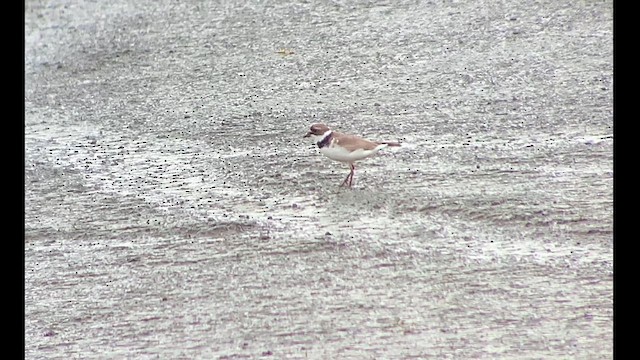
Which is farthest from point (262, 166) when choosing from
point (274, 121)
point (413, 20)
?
point (413, 20)

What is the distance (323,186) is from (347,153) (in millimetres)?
380

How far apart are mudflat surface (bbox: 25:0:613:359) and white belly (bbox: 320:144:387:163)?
245mm

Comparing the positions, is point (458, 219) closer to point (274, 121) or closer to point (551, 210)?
point (551, 210)

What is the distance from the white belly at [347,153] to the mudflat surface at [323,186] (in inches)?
9.6

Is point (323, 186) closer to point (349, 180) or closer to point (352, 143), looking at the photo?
point (349, 180)

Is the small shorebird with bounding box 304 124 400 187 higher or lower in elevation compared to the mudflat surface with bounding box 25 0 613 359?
higher

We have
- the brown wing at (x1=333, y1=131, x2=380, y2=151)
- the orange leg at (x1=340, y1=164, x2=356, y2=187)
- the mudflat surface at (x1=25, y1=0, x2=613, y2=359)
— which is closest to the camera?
the mudflat surface at (x1=25, y1=0, x2=613, y2=359)

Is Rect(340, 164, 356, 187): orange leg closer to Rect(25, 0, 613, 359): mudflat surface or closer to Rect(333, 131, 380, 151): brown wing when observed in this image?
Rect(25, 0, 613, 359): mudflat surface

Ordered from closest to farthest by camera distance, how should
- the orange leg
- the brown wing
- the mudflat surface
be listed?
the mudflat surface
the brown wing
the orange leg

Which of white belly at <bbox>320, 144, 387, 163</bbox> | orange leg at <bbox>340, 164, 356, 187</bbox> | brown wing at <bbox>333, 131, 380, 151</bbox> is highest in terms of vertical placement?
brown wing at <bbox>333, 131, 380, 151</bbox>

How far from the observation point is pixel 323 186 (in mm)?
6961

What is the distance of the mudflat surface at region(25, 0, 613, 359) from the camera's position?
526 cm

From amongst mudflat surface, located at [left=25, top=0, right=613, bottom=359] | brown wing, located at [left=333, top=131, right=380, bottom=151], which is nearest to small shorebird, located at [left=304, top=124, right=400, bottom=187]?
brown wing, located at [left=333, top=131, right=380, bottom=151]

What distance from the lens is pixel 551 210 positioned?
247 inches
